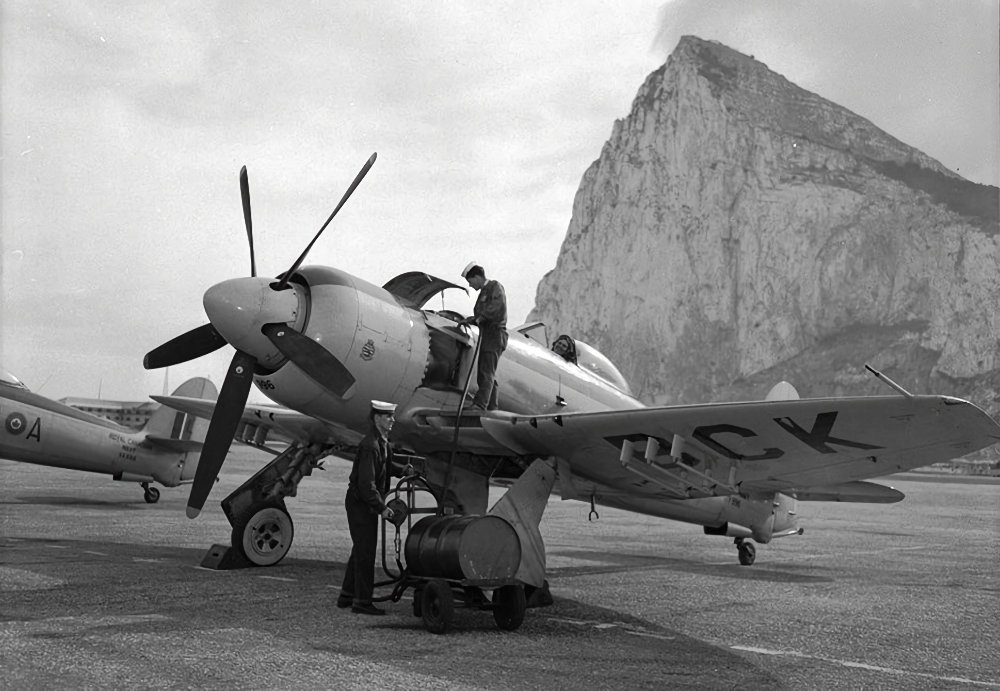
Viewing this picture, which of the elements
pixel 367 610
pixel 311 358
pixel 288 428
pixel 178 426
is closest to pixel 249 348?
pixel 311 358

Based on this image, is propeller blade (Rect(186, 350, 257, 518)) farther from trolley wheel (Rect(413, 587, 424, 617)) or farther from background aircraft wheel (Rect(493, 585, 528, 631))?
background aircraft wheel (Rect(493, 585, 528, 631))

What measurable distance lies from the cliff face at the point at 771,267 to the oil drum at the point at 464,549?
13682 cm

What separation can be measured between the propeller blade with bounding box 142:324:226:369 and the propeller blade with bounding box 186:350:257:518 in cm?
122

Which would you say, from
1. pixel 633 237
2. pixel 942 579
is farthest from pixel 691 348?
pixel 942 579

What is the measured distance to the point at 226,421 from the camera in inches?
363

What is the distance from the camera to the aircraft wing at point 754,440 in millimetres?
6754

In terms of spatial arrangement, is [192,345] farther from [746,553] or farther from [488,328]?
[746,553]

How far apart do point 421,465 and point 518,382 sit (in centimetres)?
161

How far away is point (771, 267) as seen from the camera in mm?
154750

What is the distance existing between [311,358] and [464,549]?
232 cm

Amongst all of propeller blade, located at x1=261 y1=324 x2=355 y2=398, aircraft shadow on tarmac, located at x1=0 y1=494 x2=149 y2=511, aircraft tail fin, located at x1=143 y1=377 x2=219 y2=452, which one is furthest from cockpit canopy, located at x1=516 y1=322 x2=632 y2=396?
aircraft shadow on tarmac, located at x1=0 y1=494 x2=149 y2=511

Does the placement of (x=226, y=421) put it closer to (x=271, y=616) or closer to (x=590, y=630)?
(x=271, y=616)

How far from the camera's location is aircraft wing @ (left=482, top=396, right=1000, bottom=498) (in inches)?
266

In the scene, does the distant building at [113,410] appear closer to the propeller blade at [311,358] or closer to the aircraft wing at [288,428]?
the aircraft wing at [288,428]
